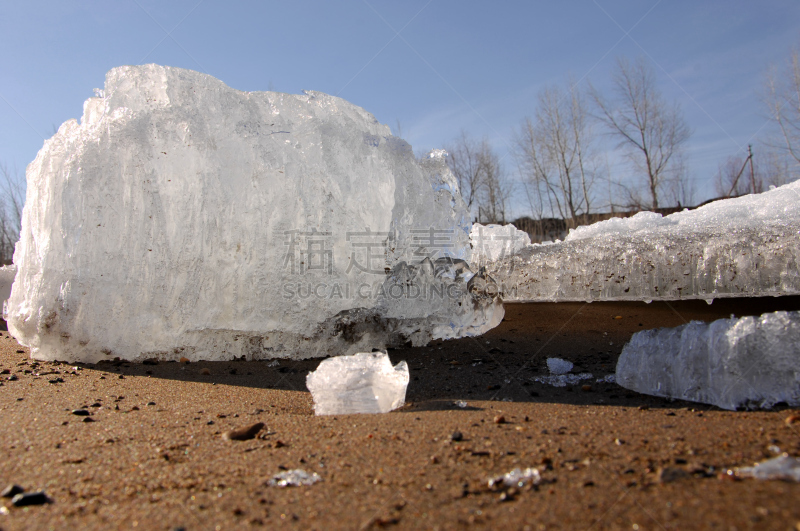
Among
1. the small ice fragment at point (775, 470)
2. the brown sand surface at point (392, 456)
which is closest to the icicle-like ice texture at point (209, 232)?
the brown sand surface at point (392, 456)

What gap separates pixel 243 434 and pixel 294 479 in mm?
441

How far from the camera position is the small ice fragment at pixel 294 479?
4.18 feet

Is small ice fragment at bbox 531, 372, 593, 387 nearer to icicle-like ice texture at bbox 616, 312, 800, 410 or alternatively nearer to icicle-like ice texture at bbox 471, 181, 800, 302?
icicle-like ice texture at bbox 616, 312, 800, 410

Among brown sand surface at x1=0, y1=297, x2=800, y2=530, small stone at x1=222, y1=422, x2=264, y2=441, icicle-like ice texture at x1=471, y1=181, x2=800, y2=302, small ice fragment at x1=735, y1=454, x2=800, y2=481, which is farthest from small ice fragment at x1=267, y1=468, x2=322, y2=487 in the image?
icicle-like ice texture at x1=471, y1=181, x2=800, y2=302

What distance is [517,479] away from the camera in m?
1.24

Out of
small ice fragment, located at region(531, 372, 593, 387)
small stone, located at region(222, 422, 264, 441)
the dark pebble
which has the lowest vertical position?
the dark pebble

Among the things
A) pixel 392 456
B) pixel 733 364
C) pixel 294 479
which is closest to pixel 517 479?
pixel 392 456

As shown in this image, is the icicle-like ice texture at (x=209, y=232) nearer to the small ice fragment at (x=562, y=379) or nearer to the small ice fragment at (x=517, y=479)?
the small ice fragment at (x=562, y=379)

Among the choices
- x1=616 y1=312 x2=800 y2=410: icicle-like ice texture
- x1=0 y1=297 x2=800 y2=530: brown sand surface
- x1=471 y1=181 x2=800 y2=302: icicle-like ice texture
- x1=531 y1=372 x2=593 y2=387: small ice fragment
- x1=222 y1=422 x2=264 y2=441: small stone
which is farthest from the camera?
x1=471 y1=181 x2=800 y2=302: icicle-like ice texture

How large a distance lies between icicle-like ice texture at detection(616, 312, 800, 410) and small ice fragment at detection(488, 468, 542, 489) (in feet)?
3.50

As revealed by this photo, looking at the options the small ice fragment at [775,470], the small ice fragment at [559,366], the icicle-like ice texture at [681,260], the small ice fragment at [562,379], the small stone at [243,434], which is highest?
the icicle-like ice texture at [681,260]

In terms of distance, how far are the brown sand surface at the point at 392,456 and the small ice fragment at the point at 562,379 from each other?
0.08 meters

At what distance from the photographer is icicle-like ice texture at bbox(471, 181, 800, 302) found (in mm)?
2572

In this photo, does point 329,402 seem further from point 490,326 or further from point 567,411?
point 490,326
